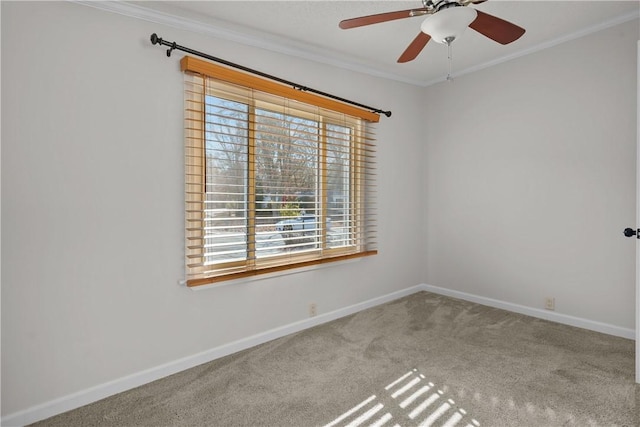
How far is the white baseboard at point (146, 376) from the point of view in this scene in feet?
6.32

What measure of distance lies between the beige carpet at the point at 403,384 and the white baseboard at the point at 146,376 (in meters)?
0.05

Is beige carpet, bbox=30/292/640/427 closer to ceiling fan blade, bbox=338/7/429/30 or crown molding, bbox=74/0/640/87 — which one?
ceiling fan blade, bbox=338/7/429/30

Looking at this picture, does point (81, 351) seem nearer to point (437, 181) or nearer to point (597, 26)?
point (437, 181)

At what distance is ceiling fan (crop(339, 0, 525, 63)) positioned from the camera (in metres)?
1.56

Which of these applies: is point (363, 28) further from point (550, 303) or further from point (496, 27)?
point (550, 303)

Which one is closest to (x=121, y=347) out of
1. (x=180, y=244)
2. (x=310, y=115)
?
(x=180, y=244)

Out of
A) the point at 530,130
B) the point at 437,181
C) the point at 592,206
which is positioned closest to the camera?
the point at 592,206

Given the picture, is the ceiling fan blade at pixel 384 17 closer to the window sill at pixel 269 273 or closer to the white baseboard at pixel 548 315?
the window sill at pixel 269 273

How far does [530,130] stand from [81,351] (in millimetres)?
3894

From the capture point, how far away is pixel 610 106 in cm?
286

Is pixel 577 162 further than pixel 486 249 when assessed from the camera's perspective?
No

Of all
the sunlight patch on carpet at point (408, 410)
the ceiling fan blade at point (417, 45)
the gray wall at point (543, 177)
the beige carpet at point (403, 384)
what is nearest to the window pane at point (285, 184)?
the beige carpet at point (403, 384)

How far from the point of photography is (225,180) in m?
2.61

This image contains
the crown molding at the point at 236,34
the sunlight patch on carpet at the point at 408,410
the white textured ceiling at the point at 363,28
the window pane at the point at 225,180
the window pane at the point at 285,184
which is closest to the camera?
the sunlight patch on carpet at the point at 408,410
